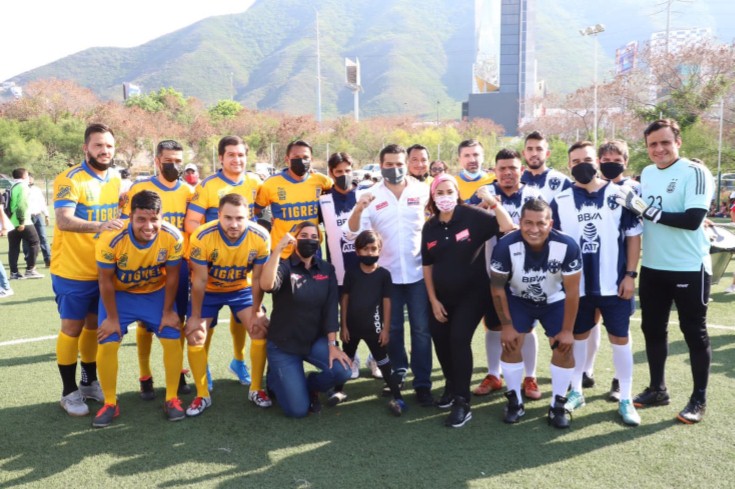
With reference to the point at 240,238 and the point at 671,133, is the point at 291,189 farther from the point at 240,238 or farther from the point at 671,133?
the point at 671,133

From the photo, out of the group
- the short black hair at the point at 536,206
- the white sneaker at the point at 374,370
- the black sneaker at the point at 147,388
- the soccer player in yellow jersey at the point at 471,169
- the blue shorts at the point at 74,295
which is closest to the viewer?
the short black hair at the point at 536,206

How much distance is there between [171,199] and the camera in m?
5.03

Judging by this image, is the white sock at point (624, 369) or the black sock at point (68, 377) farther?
the black sock at point (68, 377)

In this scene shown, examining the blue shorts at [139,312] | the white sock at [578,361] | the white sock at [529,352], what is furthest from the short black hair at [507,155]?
the blue shorts at [139,312]

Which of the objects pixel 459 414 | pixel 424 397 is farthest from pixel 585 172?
pixel 424 397

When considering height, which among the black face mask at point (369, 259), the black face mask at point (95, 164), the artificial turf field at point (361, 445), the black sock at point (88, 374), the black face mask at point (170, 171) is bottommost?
the artificial turf field at point (361, 445)

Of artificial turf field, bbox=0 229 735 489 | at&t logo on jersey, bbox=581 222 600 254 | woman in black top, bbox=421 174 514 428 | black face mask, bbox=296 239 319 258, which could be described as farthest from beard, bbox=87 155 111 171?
at&t logo on jersey, bbox=581 222 600 254

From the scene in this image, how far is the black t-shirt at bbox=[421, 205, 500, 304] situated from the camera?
4.31 m

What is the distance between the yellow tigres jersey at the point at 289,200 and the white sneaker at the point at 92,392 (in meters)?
1.90

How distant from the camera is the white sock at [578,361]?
4465 millimetres

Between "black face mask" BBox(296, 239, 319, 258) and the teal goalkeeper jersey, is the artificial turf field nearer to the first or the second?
the teal goalkeeper jersey

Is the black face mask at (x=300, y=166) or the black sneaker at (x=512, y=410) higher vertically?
the black face mask at (x=300, y=166)

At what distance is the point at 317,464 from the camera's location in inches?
144

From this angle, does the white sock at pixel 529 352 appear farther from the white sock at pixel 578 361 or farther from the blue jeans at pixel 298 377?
the blue jeans at pixel 298 377
